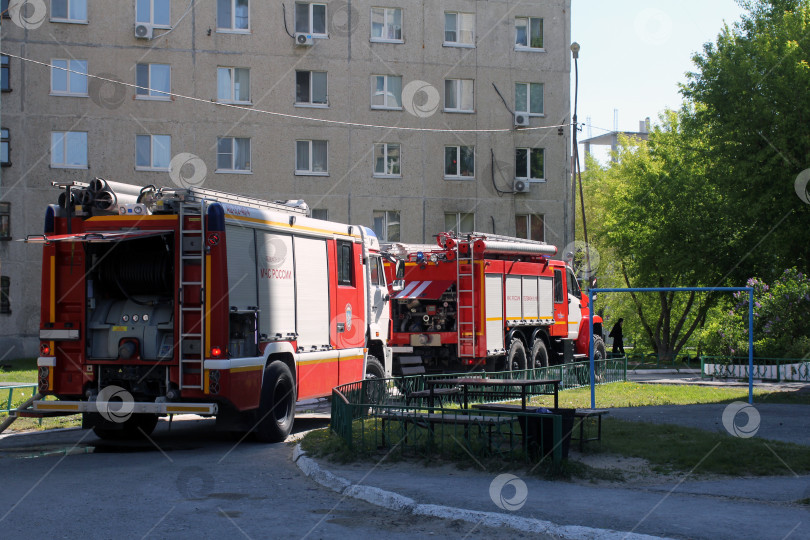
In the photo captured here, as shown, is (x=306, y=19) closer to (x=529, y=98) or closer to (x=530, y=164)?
(x=529, y=98)

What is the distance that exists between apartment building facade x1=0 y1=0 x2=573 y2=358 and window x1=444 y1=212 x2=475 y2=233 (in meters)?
0.09

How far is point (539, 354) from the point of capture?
941 inches

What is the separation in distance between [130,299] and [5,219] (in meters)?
24.9

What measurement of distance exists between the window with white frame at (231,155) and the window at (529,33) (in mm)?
12306

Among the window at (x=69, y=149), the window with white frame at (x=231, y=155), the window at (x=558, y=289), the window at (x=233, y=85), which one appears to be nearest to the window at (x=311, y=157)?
the window with white frame at (x=231, y=155)

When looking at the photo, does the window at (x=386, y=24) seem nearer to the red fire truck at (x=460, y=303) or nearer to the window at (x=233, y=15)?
the window at (x=233, y=15)

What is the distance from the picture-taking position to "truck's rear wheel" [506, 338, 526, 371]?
21953 millimetres

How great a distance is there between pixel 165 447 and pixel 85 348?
177cm

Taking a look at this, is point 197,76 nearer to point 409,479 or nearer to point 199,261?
point 199,261

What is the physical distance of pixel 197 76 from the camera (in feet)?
119

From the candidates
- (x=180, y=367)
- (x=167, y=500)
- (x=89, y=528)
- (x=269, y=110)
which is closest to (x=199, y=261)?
(x=180, y=367)

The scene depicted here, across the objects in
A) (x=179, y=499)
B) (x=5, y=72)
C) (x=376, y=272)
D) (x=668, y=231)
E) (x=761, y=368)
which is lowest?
(x=179, y=499)

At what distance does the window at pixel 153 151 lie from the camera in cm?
3569

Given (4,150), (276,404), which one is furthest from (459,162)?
(276,404)
